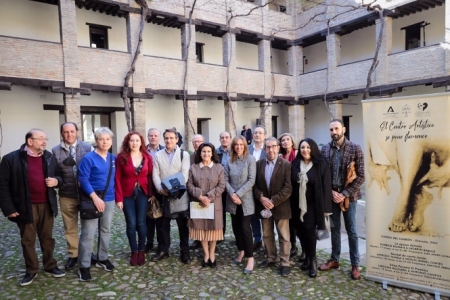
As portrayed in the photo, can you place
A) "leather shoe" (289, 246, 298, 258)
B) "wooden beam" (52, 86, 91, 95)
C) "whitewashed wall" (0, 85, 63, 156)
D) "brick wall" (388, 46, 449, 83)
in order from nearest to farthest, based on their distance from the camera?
1. "leather shoe" (289, 246, 298, 258)
2. "wooden beam" (52, 86, 91, 95)
3. "whitewashed wall" (0, 85, 63, 156)
4. "brick wall" (388, 46, 449, 83)

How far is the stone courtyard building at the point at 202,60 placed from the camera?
11.5m

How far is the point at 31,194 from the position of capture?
149 inches

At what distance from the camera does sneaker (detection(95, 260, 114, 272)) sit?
424 cm

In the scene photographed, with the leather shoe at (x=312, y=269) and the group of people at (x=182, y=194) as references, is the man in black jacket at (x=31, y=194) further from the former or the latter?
the leather shoe at (x=312, y=269)

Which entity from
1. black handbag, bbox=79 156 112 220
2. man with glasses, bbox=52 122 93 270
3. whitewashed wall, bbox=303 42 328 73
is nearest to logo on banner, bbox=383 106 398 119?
black handbag, bbox=79 156 112 220

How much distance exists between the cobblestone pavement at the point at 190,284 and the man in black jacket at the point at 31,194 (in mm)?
314

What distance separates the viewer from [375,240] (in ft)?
12.7

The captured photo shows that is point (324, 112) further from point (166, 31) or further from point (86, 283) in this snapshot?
point (86, 283)

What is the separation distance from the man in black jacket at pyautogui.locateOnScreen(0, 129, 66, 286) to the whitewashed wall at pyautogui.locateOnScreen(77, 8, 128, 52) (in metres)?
10.3

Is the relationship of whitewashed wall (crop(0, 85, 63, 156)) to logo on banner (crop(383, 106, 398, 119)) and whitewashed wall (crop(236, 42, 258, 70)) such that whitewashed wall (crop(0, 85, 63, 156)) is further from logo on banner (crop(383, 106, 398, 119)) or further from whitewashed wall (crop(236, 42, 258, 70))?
logo on banner (crop(383, 106, 398, 119))

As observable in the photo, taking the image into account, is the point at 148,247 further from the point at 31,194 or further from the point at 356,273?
the point at 356,273

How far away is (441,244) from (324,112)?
16694 mm

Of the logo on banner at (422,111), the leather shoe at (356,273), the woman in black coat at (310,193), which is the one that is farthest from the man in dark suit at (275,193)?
the logo on banner at (422,111)

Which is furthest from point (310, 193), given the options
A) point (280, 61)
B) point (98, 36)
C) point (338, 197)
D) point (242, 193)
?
point (280, 61)
